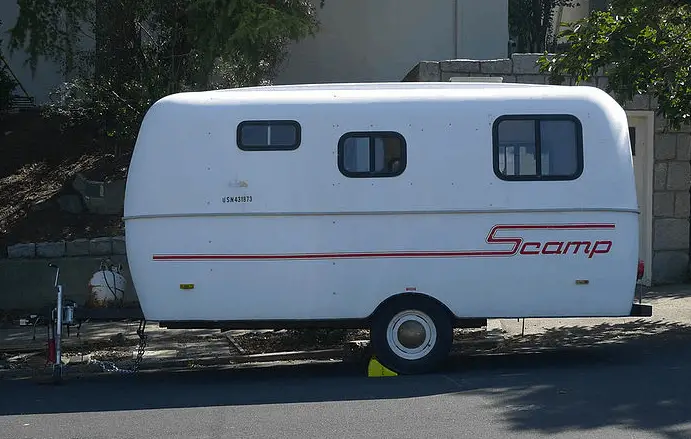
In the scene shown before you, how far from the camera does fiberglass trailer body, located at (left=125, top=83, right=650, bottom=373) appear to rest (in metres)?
9.27

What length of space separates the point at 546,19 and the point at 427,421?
18.5 meters

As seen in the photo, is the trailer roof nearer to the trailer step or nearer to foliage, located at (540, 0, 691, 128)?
foliage, located at (540, 0, 691, 128)

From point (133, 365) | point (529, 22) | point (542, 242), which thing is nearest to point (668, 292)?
point (542, 242)

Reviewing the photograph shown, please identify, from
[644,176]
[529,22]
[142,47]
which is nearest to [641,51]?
[644,176]

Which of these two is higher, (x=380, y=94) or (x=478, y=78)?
(x=478, y=78)

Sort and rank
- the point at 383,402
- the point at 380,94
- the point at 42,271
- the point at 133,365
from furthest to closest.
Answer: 1. the point at 42,271
2. the point at 133,365
3. the point at 380,94
4. the point at 383,402

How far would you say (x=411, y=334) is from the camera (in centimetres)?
942

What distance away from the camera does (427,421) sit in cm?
751

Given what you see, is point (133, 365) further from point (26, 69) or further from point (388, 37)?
point (26, 69)

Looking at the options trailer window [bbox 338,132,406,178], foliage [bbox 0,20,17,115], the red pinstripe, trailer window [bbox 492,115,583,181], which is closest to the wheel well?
the red pinstripe

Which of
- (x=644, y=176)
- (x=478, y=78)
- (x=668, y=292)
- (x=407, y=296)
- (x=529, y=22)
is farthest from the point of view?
(x=529, y=22)

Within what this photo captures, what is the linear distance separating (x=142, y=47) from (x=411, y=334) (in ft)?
26.9

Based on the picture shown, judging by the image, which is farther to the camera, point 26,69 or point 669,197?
point 26,69

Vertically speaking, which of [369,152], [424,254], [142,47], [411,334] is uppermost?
[142,47]
